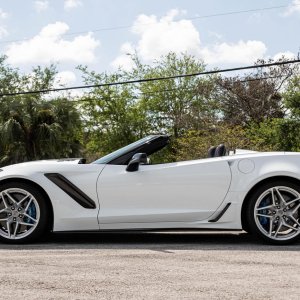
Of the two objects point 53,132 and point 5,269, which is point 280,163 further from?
point 53,132

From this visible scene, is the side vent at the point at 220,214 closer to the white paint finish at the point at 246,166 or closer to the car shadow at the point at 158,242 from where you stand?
the car shadow at the point at 158,242

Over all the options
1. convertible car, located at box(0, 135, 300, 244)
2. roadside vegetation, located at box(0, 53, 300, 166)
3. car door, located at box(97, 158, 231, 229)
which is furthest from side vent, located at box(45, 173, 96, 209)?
roadside vegetation, located at box(0, 53, 300, 166)

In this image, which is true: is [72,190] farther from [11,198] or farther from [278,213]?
[278,213]

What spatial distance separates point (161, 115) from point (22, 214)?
42.9m

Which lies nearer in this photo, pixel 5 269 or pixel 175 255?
pixel 5 269

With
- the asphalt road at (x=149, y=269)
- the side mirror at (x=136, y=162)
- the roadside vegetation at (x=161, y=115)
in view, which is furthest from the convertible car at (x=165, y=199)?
the roadside vegetation at (x=161, y=115)

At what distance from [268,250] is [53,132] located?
27227 mm

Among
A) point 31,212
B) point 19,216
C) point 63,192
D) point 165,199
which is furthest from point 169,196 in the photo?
point 19,216

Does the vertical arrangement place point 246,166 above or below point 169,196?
above

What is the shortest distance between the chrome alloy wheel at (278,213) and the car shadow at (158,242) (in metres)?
0.15

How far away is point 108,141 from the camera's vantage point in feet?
165

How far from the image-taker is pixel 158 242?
643 centimetres

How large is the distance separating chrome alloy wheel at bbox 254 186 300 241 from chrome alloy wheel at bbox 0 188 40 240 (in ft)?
7.72

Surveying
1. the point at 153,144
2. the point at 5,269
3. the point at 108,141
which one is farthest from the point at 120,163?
the point at 108,141
